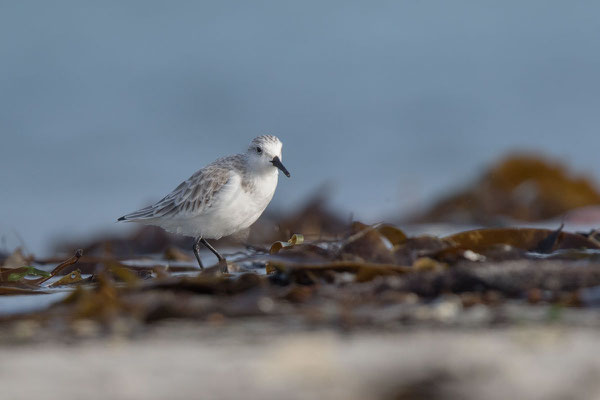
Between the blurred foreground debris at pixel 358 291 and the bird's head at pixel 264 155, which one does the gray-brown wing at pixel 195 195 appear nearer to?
the bird's head at pixel 264 155

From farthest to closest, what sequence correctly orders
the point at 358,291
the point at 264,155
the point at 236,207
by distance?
the point at 264,155 → the point at 236,207 → the point at 358,291

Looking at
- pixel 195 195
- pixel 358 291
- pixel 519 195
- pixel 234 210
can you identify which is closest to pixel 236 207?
pixel 234 210

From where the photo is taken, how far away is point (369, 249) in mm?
2324

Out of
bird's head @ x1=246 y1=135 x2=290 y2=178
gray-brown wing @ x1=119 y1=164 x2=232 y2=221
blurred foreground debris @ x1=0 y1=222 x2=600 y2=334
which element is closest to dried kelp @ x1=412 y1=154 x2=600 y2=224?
bird's head @ x1=246 y1=135 x2=290 y2=178

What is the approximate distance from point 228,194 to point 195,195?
9.6 inches

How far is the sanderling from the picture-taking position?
13.4 ft

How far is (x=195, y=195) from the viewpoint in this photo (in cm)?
424

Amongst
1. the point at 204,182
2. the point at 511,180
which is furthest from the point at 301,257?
the point at 511,180

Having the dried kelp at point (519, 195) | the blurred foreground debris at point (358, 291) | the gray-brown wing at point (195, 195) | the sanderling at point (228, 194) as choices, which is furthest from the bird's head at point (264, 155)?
the blurred foreground debris at point (358, 291)

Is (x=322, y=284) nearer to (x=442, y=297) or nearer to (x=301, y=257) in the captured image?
(x=301, y=257)

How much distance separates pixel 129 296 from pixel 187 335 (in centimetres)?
31

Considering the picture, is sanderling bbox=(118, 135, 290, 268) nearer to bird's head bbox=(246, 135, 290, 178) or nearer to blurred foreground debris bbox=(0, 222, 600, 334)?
bird's head bbox=(246, 135, 290, 178)

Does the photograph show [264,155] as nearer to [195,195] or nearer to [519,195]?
[195,195]

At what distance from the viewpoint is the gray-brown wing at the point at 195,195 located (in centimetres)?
416
